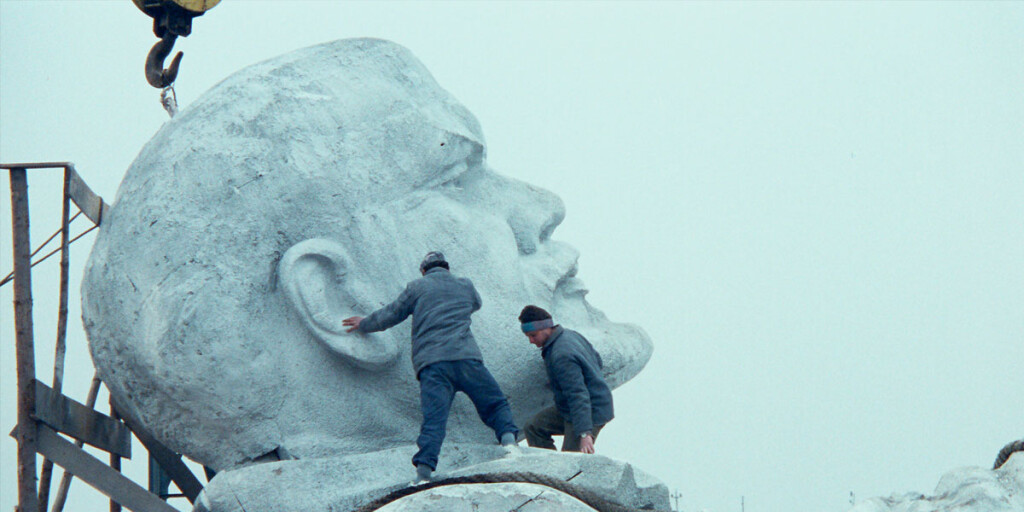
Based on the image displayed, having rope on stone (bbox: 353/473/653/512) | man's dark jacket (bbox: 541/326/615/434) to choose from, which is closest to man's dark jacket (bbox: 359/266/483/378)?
man's dark jacket (bbox: 541/326/615/434)

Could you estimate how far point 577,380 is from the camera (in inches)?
203

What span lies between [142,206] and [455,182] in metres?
1.30

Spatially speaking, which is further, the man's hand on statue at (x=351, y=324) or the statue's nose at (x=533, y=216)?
the statue's nose at (x=533, y=216)

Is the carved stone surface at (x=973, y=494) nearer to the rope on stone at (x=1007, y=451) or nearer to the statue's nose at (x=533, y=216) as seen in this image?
the rope on stone at (x=1007, y=451)

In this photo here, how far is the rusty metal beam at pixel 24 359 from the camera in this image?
492 centimetres

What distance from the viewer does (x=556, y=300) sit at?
547cm

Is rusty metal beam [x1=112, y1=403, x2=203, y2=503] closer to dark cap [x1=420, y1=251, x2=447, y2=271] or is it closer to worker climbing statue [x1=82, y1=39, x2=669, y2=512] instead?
worker climbing statue [x1=82, y1=39, x2=669, y2=512]

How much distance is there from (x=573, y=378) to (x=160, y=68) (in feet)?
8.60

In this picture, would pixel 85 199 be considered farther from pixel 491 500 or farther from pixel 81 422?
pixel 491 500

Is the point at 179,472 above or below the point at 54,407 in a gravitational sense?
below

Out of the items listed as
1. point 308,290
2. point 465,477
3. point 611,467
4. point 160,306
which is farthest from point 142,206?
point 611,467

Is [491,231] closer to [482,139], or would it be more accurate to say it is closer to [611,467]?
[482,139]

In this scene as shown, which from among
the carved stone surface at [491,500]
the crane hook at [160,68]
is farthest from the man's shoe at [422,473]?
the crane hook at [160,68]

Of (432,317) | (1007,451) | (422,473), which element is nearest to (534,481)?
(422,473)
